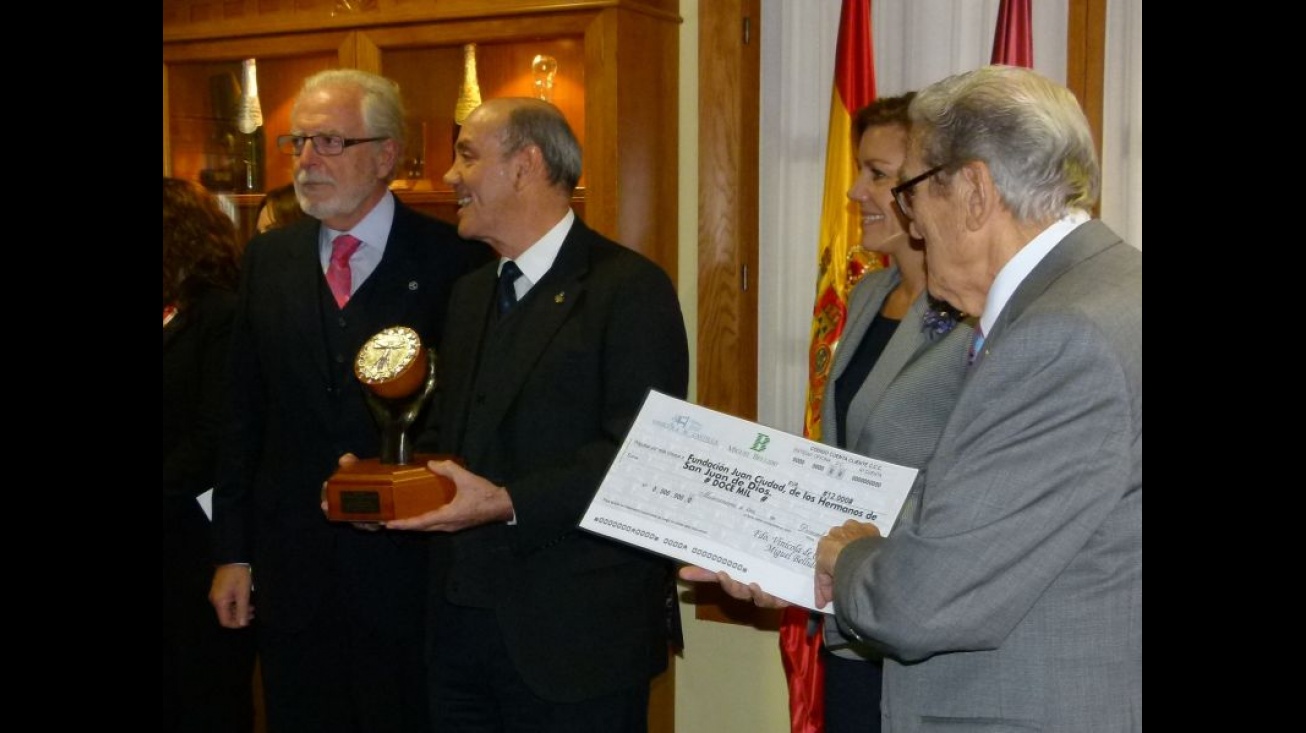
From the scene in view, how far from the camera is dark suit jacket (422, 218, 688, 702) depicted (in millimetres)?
2443

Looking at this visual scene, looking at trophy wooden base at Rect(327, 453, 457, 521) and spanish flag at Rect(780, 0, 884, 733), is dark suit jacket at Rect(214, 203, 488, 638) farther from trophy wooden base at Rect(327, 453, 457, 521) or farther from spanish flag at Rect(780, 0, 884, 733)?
spanish flag at Rect(780, 0, 884, 733)

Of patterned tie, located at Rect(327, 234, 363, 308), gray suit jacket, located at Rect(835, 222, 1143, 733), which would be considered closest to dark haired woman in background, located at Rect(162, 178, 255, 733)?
patterned tie, located at Rect(327, 234, 363, 308)

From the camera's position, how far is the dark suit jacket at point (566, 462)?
2.44 m

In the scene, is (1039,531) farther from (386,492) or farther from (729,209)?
(729,209)

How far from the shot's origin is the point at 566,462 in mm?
2498

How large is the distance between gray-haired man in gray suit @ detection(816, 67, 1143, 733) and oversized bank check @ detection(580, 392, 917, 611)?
174 mm

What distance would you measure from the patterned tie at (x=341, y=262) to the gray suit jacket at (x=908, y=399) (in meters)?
1.27

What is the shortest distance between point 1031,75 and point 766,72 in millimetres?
2303

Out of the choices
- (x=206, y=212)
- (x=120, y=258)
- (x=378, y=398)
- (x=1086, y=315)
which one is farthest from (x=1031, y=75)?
(x=206, y=212)

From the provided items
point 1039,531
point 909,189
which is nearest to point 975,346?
point 909,189

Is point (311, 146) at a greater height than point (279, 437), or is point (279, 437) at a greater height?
point (311, 146)

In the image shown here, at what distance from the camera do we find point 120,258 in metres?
0.86

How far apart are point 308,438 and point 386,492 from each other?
483 millimetres

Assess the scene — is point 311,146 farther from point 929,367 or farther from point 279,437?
point 929,367
